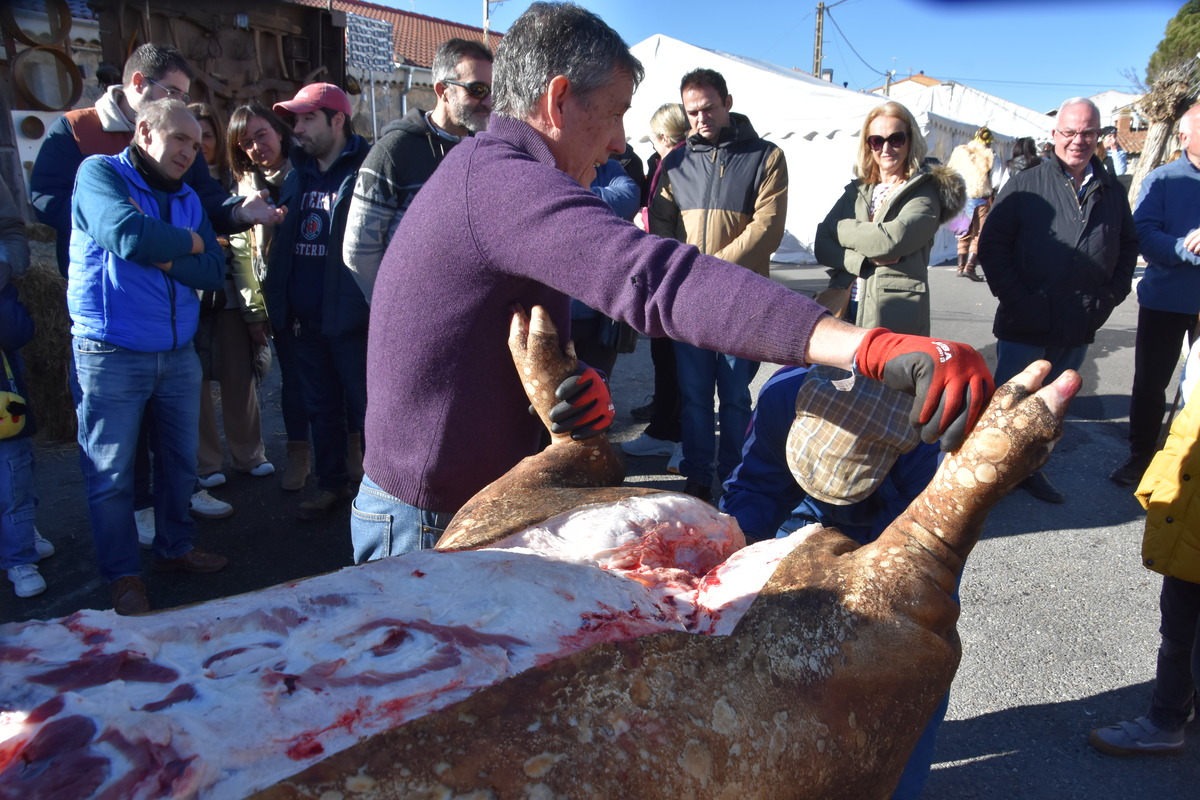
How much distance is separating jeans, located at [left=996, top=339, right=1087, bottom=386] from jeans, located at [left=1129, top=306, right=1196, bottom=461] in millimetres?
444

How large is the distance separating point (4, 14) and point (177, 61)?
7.69 feet

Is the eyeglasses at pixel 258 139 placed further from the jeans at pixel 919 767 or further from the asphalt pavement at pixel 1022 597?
the jeans at pixel 919 767

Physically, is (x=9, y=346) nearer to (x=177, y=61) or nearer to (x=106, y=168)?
(x=106, y=168)

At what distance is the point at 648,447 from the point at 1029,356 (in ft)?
7.70

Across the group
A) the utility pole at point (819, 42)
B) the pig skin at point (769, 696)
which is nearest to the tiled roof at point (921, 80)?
the utility pole at point (819, 42)

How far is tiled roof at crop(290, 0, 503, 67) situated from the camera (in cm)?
2281

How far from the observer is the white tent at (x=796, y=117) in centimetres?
1241

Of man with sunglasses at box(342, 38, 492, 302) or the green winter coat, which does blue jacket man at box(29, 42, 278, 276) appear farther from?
the green winter coat

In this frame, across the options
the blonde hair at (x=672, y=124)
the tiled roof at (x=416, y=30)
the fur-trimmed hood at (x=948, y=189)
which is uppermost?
the tiled roof at (x=416, y=30)

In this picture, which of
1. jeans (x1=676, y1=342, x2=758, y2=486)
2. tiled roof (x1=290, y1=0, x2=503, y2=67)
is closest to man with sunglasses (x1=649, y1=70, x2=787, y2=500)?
jeans (x1=676, y1=342, x2=758, y2=486)

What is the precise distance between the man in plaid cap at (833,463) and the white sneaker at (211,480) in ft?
11.3

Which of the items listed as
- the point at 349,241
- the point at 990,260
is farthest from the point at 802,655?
the point at 990,260

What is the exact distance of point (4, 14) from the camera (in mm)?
5125

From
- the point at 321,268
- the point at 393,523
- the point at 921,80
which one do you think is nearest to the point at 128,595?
the point at 321,268
